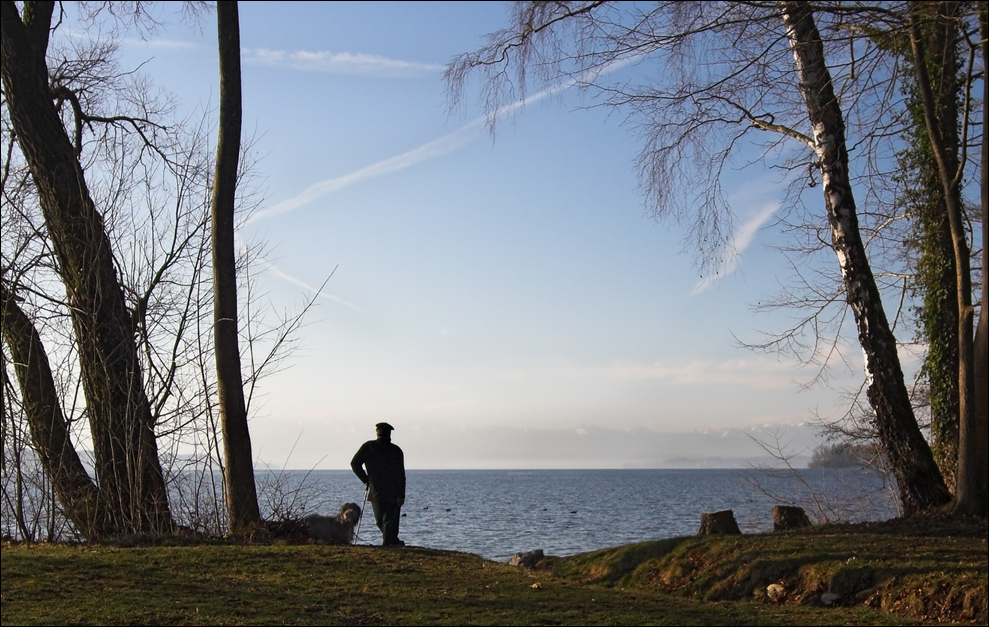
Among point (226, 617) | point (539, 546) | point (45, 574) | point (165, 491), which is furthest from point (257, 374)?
point (539, 546)

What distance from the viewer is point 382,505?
39.1 ft

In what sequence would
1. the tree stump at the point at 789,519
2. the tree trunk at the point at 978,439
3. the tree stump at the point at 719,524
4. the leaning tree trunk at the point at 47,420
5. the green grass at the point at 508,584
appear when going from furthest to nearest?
the tree stump at the point at 789,519 → the leaning tree trunk at the point at 47,420 → the tree stump at the point at 719,524 → the tree trunk at the point at 978,439 → the green grass at the point at 508,584

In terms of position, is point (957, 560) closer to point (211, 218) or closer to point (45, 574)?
point (45, 574)

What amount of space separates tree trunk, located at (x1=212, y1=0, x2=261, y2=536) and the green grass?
1.33 meters

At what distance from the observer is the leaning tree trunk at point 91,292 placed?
11.1 metres

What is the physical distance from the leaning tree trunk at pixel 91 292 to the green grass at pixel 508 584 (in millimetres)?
1341

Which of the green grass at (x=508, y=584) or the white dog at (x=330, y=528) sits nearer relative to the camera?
the green grass at (x=508, y=584)

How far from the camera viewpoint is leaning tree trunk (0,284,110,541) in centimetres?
1095

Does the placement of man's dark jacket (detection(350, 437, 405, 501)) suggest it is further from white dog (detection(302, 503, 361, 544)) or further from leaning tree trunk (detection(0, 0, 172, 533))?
leaning tree trunk (detection(0, 0, 172, 533))

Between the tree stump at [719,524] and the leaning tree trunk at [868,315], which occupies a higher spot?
the leaning tree trunk at [868,315]

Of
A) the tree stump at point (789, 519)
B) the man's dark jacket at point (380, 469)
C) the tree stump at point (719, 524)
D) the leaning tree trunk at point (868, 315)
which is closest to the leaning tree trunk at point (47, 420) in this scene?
the man's dark jacket at point (380, 469)

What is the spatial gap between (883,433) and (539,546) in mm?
14723

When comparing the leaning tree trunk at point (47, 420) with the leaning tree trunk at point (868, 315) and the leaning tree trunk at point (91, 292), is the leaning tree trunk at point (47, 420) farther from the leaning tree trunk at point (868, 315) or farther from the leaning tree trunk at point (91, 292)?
the leaning tree trunk at point (868, 315)

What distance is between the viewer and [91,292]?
11758 millimetres
